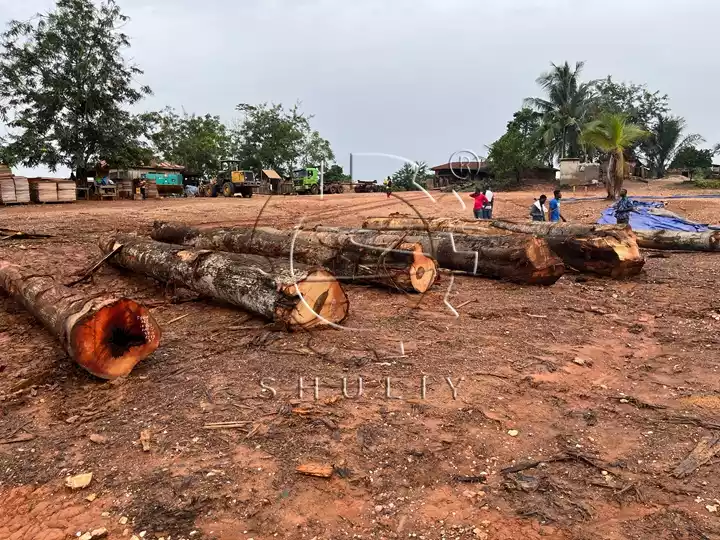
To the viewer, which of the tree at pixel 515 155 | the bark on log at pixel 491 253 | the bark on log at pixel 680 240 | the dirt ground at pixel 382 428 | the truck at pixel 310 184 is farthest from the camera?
the truck at pixel 310 184

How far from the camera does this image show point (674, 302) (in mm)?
6660

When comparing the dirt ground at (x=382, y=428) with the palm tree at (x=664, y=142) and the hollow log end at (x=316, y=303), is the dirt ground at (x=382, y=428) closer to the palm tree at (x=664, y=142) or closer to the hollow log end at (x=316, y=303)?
the hollow log end at (x=316, y=303)

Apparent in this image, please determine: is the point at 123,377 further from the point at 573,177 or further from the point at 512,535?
the point at 573,177

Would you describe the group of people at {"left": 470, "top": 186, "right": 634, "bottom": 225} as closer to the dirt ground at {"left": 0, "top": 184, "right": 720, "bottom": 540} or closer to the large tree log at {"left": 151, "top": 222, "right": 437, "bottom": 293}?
the large tree log at {"left": 151, "top": 222, "right": 437, "bottom": 293}

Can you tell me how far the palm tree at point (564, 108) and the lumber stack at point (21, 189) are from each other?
3232 cm

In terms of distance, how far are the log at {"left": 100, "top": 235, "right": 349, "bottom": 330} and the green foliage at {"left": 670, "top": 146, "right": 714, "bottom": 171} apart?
42.4 meters

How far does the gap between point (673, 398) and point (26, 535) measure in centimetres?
420

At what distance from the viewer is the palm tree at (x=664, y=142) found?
137ft

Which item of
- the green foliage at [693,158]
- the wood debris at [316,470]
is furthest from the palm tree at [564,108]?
the wood debris at [316,470]

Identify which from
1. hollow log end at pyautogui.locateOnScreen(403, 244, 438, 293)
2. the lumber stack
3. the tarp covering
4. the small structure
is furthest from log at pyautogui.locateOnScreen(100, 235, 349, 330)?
the small structure

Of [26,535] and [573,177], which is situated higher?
[573,177]

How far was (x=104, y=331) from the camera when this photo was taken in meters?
4.19

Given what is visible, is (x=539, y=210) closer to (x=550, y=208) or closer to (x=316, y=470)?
(x=550, y=208)

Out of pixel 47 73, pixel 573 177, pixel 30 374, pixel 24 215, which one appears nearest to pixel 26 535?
pixel 30 374
